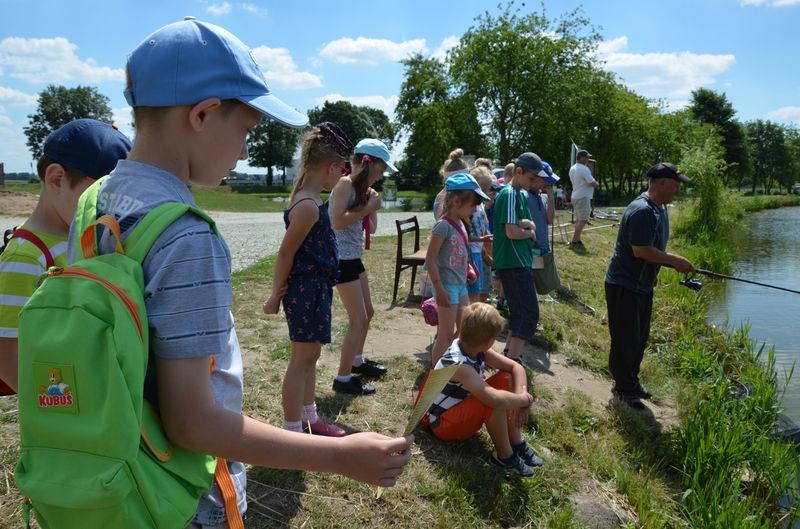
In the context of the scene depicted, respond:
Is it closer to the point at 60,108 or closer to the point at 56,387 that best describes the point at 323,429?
the point at 56,387

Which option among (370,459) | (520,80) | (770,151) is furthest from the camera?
(770,151)

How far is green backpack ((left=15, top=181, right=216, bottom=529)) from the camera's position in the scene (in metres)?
0.96

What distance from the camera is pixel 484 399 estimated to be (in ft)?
12.0

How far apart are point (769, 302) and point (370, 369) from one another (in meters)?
9.65

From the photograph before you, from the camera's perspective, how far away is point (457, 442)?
4.09m

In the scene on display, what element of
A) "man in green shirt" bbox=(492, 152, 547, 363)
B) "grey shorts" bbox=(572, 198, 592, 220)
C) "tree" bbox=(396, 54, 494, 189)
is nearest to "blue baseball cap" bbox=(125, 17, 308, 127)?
"man in green shirt" bbox=(492, 152, 547, 363)

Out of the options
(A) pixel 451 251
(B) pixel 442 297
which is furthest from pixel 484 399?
(A) pixel 451 251

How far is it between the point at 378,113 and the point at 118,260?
8178 cm

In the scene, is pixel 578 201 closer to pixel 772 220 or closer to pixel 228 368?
pixel 228 368

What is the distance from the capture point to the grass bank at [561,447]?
331 cm

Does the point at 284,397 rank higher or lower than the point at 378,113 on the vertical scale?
lower

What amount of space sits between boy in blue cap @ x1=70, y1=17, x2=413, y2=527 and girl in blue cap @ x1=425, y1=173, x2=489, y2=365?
352 cm

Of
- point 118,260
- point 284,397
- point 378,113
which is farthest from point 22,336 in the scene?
point 378,113

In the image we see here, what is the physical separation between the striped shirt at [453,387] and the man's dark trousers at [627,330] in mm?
2065
